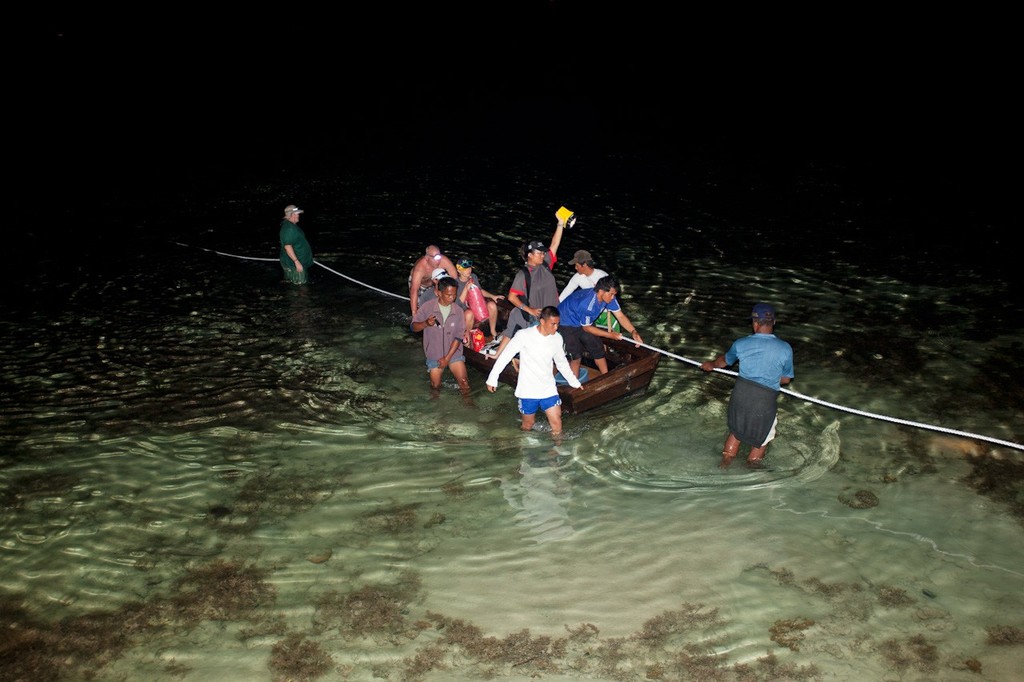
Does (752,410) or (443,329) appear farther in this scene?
(443,329)

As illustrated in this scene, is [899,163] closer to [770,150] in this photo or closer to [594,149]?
[770,150]

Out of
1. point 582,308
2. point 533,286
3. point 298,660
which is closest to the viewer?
point 298,660

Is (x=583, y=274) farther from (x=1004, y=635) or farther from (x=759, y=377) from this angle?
(x=1004, y=635)

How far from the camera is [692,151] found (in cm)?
3006

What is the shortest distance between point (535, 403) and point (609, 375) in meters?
1.21

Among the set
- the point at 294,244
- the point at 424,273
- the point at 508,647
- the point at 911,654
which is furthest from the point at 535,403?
the point at 294,244

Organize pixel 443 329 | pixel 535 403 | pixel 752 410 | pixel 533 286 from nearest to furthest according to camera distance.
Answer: pixel 752 410, pixel 535 403, pixel 443 329, pixel 533 286

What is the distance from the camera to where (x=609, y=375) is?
10.5m

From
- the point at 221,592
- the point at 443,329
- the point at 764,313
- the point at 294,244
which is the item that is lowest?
the point at 221,592

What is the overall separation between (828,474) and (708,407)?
2.05 meters

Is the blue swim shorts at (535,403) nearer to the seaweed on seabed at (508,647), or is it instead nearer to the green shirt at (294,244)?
the seaweed on seabed at (508,647)

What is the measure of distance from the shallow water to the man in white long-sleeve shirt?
0.72m

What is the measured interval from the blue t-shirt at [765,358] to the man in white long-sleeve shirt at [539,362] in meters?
2.04

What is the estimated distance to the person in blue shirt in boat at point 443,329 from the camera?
10.8m
